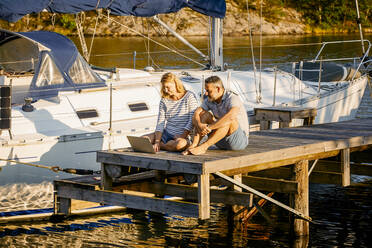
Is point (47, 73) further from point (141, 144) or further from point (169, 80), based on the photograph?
point (141, 144)

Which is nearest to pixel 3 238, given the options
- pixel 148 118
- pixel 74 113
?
pixel 74 113

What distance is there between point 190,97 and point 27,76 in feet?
18.0

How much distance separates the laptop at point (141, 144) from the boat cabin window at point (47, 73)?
3.84m

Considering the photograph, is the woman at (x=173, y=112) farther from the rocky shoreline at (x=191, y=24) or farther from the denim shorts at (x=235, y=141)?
the rocky shoreline at (x=191, y=24)

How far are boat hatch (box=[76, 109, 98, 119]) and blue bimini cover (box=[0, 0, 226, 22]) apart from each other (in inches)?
81.2

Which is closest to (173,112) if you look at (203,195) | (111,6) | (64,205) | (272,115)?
(203,195)

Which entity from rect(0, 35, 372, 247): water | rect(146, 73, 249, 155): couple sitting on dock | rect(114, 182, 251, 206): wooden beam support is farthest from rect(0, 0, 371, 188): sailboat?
rect(146, 73, 249, 155): couple sitting on dock

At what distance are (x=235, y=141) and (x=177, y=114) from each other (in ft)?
2.79

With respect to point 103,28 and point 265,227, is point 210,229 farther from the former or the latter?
point 103,28

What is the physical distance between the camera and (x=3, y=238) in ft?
34.6

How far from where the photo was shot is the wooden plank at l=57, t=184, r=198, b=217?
28.0 ft

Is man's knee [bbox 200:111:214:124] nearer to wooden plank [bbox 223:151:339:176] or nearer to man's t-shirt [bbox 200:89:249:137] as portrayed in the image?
man's t-shirt [bbox 200:89:249:137]

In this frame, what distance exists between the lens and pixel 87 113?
1207 centimetres

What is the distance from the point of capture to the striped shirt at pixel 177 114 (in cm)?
926
